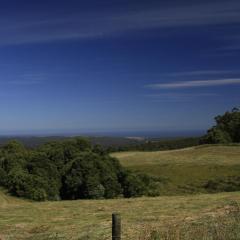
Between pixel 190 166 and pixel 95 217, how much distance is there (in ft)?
118

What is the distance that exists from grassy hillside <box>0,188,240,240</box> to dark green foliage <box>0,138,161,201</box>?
834cm

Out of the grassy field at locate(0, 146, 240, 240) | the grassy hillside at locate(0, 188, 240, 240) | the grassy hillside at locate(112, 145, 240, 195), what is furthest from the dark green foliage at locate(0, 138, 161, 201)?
the grassy hillside at locate(0, 188, 240, 240)

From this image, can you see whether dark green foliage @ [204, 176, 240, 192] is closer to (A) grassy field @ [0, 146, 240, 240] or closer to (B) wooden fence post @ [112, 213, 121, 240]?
(A) grassy field @ [0, 146, 240, 240]

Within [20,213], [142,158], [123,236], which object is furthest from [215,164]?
[123,236]

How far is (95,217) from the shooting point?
22.2 meters

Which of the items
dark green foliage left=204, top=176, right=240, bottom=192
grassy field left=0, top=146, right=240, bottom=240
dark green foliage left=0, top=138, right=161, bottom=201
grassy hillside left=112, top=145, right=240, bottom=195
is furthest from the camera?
grassy hillside left=112, top=145, right=240, bottom=195

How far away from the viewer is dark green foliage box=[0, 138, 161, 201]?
37.4 m

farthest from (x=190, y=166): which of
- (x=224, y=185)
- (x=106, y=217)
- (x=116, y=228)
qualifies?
(x=116, y=228)

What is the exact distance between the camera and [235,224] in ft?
47.9

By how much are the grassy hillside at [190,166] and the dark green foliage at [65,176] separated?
10.8ft

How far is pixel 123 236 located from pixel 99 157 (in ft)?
83.3

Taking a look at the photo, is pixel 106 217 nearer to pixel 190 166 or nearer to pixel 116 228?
pixel 116 228

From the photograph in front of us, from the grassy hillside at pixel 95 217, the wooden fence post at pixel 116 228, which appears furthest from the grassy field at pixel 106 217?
the wooden fence post at pixel 116 228

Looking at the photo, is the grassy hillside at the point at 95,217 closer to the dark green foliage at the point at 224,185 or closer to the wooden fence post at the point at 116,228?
the wooden fence post at the point at 116,228
